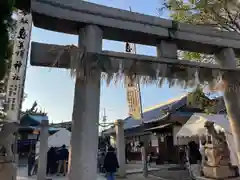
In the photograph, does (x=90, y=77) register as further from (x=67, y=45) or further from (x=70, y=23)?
(x=70, y=23)

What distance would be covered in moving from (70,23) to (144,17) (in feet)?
5.08

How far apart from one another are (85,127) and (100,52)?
137 cm

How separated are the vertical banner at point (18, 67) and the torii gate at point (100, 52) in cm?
134

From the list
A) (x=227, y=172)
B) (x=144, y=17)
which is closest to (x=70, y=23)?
(x=144, y=17)

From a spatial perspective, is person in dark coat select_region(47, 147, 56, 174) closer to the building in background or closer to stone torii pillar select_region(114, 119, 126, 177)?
stone torii pillar select_region(114, 119, 126, 177)

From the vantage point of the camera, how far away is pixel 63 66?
4609 mm

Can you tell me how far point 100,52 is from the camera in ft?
15.4

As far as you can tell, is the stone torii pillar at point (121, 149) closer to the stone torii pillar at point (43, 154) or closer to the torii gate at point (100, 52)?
the stone torii pillar at point (43, 154)

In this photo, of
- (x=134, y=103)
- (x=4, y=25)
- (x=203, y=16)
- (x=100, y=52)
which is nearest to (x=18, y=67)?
(x=4, y=25)

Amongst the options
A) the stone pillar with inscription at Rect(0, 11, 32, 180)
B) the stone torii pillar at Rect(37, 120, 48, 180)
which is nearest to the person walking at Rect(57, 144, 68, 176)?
the stone torii pillar at Rect(37, 120, 48, 180)

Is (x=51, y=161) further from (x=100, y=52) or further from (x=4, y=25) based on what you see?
(x=100, y=52)

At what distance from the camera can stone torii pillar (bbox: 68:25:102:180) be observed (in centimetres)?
427

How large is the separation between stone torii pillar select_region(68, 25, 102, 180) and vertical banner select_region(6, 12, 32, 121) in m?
1.80

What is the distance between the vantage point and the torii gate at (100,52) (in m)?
4.42
